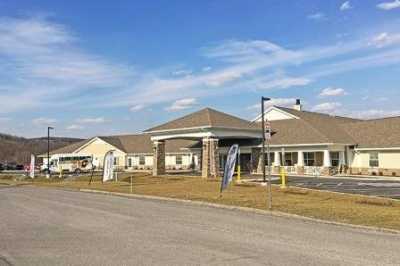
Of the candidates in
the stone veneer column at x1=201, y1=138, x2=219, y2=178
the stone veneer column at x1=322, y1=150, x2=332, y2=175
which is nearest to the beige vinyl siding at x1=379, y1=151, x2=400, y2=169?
the stone veneer column at x1=322, y1=150, x2=332, y2=175

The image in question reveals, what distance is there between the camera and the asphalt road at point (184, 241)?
8859 millimetres

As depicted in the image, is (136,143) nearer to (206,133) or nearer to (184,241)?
(206,133)

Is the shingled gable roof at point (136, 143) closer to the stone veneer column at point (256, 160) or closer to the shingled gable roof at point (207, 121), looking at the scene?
the shingled gable roof at point (207, 121)

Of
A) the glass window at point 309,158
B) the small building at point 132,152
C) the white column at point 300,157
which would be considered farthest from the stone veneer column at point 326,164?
the small building at point 132,152

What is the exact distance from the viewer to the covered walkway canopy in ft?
136

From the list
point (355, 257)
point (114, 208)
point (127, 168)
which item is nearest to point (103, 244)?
point (355, 257)

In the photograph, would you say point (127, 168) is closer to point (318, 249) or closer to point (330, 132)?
point (330, 132)

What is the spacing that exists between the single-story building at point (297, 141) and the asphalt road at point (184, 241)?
87.0 ft

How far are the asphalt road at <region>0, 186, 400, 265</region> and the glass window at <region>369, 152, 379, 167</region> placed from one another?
27.7 metres

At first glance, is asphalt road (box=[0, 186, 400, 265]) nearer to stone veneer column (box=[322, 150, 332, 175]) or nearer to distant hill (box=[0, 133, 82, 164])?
stone veneer column (box=[322, 150, 332, 175])

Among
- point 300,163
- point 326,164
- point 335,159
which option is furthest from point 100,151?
point 326,164

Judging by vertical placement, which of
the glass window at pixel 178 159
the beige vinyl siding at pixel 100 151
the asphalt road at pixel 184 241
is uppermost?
the beige vinyl siding at pixel 100 151

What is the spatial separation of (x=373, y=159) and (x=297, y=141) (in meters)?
6.47

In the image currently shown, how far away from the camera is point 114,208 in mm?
18938
